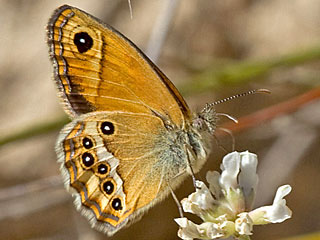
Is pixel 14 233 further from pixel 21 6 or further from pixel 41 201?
pixel 21 6

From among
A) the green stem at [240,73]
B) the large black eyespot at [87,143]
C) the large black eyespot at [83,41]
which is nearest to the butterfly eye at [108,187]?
the large black eyespot at [87,143]

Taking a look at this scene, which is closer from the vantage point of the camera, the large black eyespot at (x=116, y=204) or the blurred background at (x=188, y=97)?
the large black eyespot at (x=116, y=204)

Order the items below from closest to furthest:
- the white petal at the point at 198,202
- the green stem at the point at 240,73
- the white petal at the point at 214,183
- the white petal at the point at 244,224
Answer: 1. the white petal at the point at 244,224
2. the white petal at the point at 198,202
3. the white petal at the point at 214,183
4. the green stem at the point at 240,73

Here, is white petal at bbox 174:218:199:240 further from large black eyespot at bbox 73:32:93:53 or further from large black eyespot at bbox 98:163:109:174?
large black eyespot at bbox 73:32:93:53

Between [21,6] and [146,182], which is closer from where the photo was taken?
[146,182]

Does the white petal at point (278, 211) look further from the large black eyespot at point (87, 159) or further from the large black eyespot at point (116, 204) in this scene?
the large black eyespot at point (87, 159)

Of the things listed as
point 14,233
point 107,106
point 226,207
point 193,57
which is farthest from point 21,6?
point 226,207
